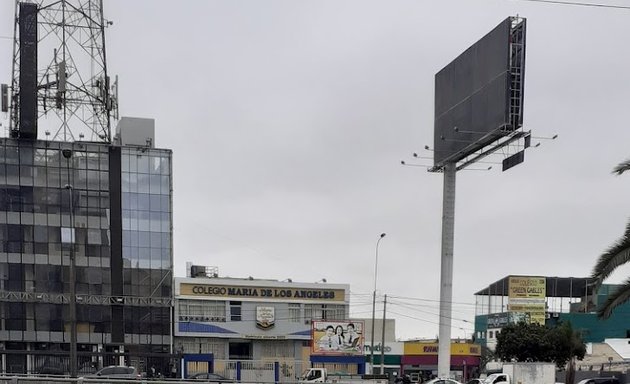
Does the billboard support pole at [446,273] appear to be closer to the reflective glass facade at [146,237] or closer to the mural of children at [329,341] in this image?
the mural of children at [329,341]

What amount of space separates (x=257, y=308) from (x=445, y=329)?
31.1 m

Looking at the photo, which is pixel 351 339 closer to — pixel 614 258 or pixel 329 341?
pixel 329 341

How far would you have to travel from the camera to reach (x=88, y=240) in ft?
235

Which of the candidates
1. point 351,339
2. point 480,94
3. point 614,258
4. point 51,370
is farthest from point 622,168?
point 51,370

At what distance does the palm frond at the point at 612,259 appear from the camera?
18948 mm

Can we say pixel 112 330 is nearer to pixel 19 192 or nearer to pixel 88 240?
pixel 88 240

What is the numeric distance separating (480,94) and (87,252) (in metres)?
41.1

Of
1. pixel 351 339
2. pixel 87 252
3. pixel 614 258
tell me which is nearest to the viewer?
pixel 614 258

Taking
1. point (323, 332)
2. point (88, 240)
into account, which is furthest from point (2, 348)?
point (323, 332)

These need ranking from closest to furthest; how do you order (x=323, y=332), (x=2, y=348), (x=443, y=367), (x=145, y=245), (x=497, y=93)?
(x=497, y=93), (x=443, y=367), (x=323, y=332), (x=2, y=348), (x=145, y=245)

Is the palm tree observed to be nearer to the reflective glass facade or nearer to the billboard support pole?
the billboard support pole

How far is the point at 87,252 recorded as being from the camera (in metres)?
71.5

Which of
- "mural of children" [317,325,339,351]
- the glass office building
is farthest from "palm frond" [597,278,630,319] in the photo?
the glass office building

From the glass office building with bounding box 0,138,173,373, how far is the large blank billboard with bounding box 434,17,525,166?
3298 centimetres
